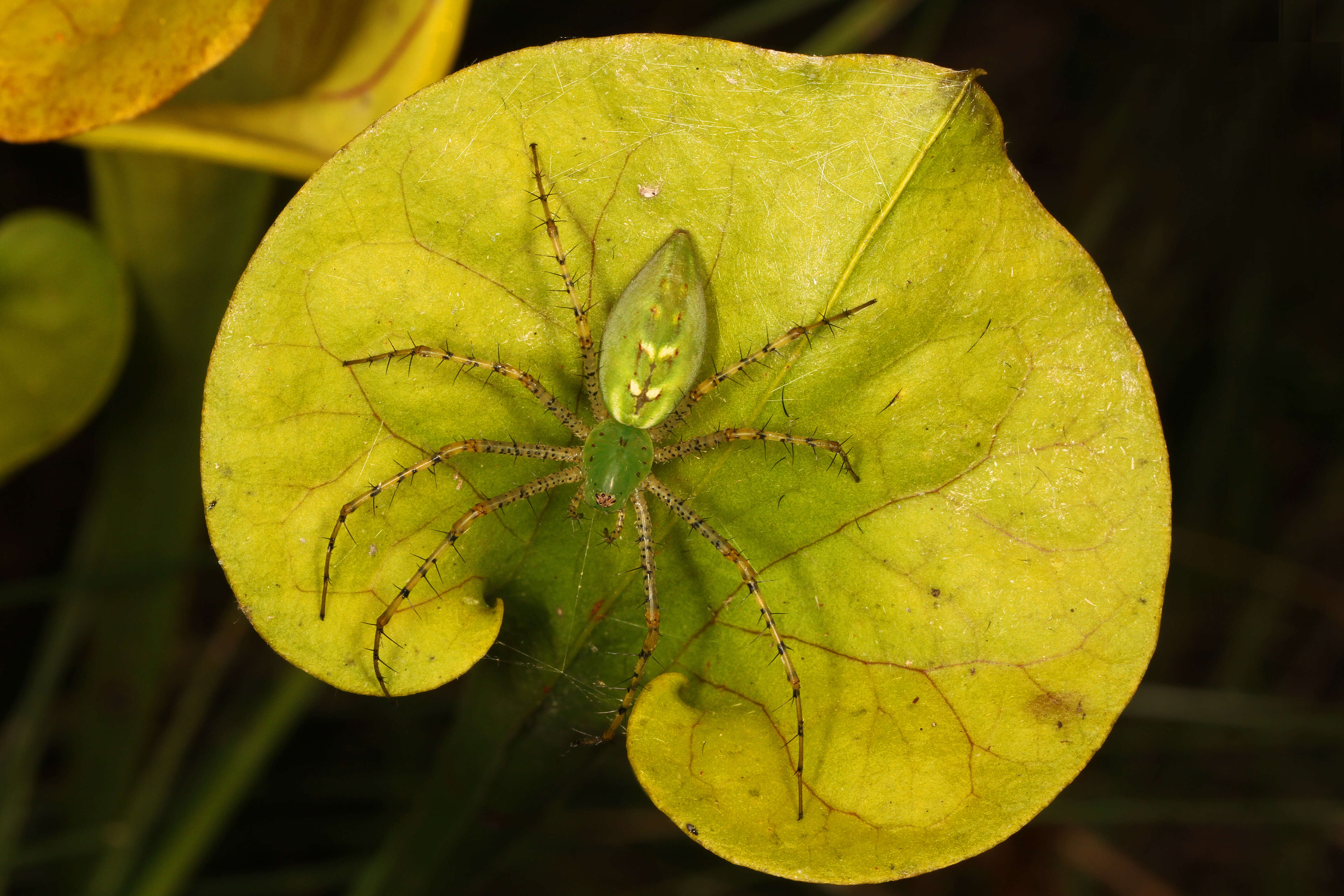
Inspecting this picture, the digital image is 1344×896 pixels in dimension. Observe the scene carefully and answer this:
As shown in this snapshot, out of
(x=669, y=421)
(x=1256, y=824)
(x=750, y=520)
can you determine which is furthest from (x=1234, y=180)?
(x=750, y=520)

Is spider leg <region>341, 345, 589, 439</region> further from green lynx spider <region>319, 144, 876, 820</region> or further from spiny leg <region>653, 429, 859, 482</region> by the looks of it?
spiny leg <region>653, 429, 859, 482</region>

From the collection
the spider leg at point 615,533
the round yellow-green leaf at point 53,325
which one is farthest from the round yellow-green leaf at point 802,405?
the round yellow-green leaf at point 53,325

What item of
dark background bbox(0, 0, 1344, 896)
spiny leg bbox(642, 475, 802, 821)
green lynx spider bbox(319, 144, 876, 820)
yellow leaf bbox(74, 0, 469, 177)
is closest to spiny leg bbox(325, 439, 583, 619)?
green lynx spider bbox(319, 144, 876, 820)

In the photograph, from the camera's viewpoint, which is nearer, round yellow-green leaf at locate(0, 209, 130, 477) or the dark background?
round yellow-green leaf at locate(0, 209, 130, 477)

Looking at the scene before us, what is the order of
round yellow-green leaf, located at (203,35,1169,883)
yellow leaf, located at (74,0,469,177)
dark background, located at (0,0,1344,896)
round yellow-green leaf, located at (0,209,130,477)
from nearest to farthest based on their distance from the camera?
1. round yellow-green leaf, located at (203,35,1169,883)
2. yellow leaf, located at (74,0,469,177)
3. round yellow-green leaf, located at (0,209,130,477)
4. dark background, located at (0,0,1344,896)

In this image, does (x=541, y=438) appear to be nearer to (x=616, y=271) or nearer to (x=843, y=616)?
(x=616, y=271)

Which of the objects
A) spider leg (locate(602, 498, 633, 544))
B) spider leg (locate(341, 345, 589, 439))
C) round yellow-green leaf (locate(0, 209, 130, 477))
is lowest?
round yellow-green leaf (locate(0, 209, 130, 477))
